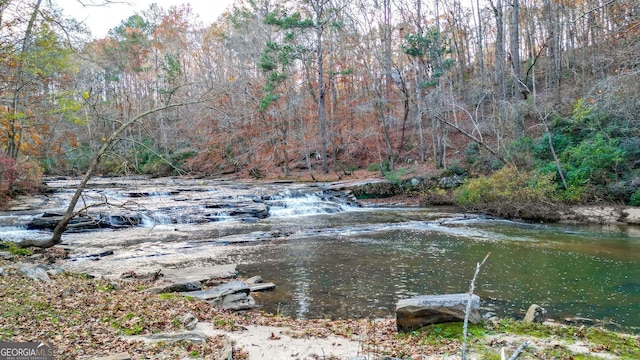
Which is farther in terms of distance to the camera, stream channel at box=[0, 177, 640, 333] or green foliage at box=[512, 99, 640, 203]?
green foliage at box=[512, 99, 640, 203]

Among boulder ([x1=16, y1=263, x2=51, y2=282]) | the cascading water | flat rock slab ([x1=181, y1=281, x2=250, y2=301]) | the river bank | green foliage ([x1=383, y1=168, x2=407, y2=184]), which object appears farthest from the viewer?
green foliage ([x1=383, y1=168, x2=407, y2=184])

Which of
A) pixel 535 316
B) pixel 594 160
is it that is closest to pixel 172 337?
pixel 535 316

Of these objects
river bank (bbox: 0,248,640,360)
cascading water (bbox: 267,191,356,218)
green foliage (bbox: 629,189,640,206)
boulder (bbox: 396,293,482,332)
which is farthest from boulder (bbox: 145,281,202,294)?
green foliage (bbox: 629,189,640,206)

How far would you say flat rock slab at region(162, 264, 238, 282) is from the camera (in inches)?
319

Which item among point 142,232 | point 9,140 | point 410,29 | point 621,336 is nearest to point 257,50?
point 410,29

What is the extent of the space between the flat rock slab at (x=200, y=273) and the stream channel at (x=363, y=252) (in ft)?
1.31

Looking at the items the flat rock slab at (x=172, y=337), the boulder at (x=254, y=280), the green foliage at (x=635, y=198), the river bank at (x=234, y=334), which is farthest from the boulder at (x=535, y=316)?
A: the green foliage at (x=635, y=198)

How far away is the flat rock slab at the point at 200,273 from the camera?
8.11 meters

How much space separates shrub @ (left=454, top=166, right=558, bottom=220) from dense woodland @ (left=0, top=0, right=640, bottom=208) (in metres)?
0.10

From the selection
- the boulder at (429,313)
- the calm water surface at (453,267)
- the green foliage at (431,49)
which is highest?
the green foliage at (431,49)

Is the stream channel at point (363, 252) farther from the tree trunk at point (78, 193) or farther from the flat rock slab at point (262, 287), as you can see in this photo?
the tree trunk at point (78, 193)

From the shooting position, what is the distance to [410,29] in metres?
27.7

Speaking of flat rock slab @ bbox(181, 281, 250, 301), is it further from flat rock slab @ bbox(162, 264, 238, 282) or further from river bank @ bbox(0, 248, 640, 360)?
flat rock slab @ bbox(162, 264, 238, 282)

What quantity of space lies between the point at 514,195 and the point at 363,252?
828 centimetres
